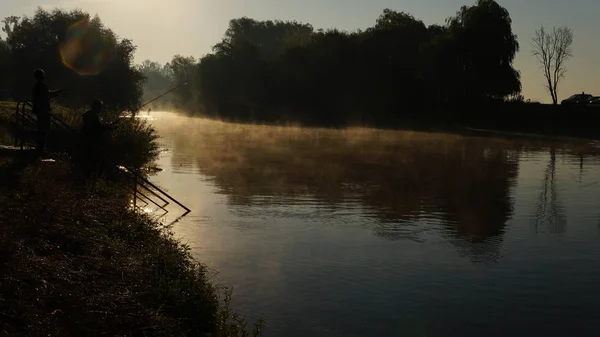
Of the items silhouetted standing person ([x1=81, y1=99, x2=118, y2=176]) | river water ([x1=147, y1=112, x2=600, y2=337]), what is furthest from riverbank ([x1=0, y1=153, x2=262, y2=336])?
silhouetted standing person ([x1=81, y1=99, x2=118, y2=176])

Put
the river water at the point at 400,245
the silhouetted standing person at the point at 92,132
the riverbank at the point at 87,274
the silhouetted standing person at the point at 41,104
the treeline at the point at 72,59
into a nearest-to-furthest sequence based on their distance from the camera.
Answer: the riverbank at the point at 87,274, the river water at the point at 400,245, the silhouetted standing person at the point at 41,104, the silhouetted standing person at the point at 92,132, the treeline at the point at 72,59

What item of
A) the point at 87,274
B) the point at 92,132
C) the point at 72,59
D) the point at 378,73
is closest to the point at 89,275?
the point at 87,274

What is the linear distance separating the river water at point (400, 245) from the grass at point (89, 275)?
1.62m

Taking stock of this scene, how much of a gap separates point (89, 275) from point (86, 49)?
79.0 m

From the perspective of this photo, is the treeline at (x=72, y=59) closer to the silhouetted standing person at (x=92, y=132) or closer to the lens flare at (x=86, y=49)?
the lens flare at (x=86, y=49)

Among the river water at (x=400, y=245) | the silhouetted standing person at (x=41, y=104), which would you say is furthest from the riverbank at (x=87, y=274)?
the silhouetted standing person at (x=41, y=104)

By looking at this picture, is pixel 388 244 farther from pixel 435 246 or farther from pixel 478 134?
pixel 478 134

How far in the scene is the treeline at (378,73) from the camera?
85062 millimetres

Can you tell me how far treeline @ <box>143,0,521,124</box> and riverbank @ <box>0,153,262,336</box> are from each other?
75.3 meters

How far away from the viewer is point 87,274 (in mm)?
11141

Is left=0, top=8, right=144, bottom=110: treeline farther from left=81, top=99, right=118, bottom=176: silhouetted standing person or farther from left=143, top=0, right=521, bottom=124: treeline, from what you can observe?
left=81, top=99, right=118, bottom=176: silhouetted standing person

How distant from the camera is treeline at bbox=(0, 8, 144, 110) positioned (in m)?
81.4

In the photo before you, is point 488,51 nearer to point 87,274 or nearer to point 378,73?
point 378,73

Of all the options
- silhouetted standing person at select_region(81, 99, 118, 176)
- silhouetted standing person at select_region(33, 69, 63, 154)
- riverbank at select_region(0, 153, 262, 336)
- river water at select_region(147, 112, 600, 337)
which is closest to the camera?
riverbank at select_region(0, 153, 262, 336)
